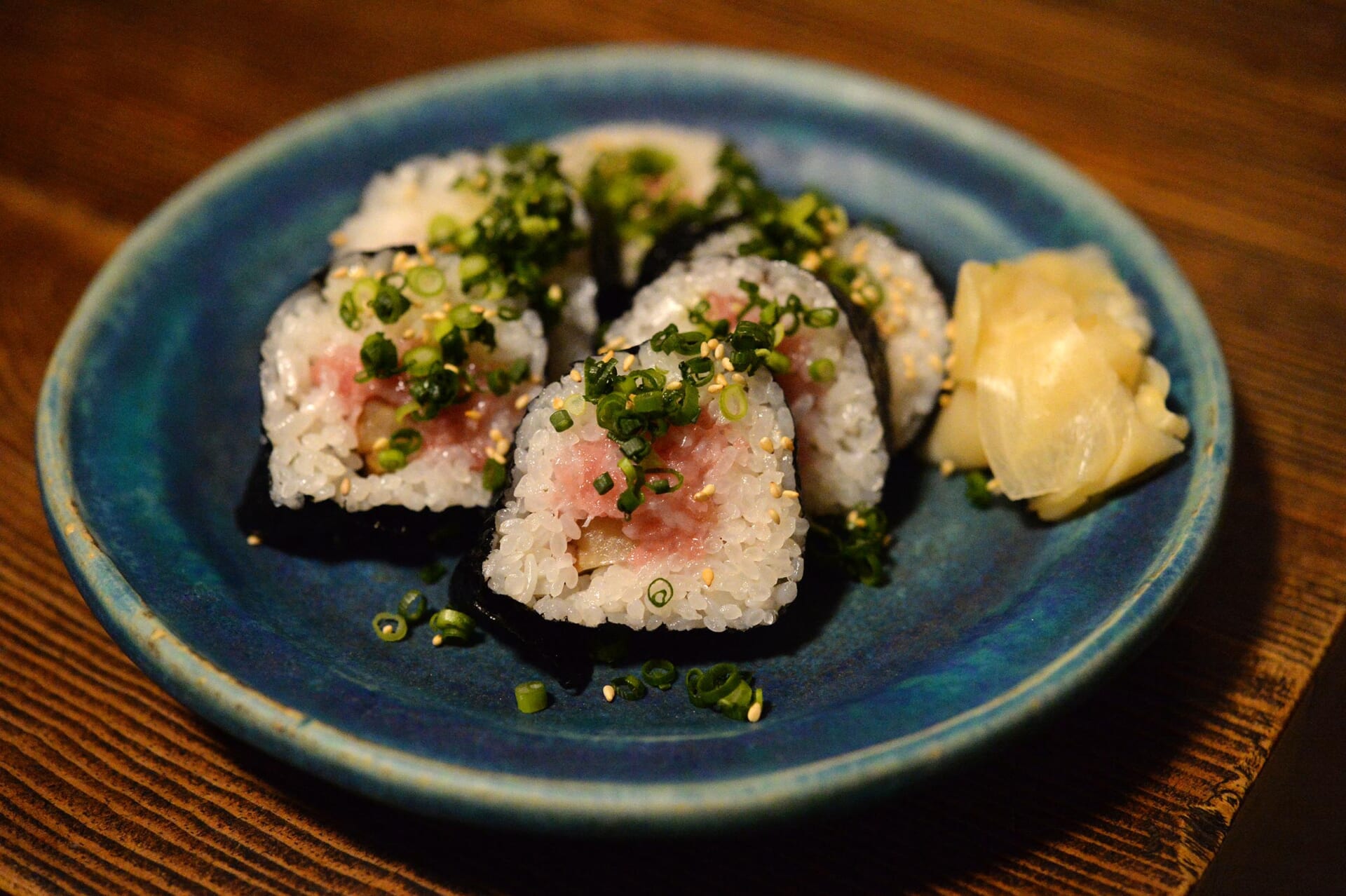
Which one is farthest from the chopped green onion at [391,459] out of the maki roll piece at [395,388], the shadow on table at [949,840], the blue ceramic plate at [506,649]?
the shadow on table at [949,840]

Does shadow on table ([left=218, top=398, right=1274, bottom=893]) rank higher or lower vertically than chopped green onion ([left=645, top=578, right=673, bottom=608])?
lower

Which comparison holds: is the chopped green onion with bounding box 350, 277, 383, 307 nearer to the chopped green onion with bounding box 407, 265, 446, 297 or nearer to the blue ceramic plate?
the chopped green onion with bounding box 407, 265, 446, 297

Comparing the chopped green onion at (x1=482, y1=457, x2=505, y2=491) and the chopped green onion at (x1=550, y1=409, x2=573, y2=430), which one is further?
the chopped green onion at (x1=482, y1=457, x2=505, y2=491)

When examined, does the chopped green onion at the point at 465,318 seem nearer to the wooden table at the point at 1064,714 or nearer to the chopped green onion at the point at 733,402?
the chopped green onion at the point at 733,402

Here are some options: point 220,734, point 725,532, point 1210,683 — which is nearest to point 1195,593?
point 1210,683

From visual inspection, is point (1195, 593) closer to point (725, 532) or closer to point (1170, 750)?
point (1170, 750)

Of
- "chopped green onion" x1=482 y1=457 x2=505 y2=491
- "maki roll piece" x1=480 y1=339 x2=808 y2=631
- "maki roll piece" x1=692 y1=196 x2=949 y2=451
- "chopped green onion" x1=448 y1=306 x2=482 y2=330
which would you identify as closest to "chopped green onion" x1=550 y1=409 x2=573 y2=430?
"maki roll piece" x1=480 y1=339 x2=808 y2=631
